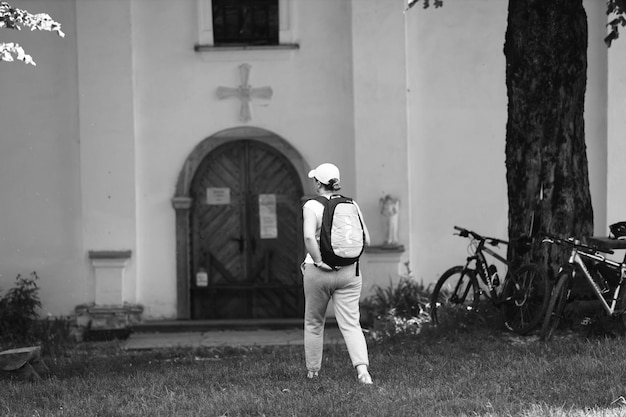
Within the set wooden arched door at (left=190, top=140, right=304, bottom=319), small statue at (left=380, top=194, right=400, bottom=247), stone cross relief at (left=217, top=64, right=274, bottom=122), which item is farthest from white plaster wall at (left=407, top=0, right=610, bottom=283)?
stone cross relief at (left=217, top=64, right=274, bottom=122)

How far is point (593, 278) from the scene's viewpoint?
10.1 m

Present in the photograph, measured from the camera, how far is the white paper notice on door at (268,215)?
568 inches

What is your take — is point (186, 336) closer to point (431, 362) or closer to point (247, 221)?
point (247, 221)

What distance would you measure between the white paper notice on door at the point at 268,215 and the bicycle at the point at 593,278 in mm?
5044

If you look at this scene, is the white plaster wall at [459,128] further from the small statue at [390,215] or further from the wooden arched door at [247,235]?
the wooden arched door at [247,235]

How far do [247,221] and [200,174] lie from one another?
2.92 ft

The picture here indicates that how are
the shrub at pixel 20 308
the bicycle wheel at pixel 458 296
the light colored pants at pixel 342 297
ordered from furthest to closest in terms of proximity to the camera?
the shrub at pixel 20 308, the bicycle wheel at pixel 458 296, the light colored pants at pixel 342 297

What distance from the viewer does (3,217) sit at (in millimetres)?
14227

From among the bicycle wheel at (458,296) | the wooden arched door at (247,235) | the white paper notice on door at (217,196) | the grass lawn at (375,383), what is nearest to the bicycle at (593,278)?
the grass lawn at (375,383)

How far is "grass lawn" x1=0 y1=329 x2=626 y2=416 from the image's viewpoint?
738 centimetres

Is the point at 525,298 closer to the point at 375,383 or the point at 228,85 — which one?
the point at 375,383

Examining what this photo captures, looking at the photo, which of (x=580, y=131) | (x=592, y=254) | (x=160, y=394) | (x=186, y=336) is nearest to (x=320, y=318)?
(x=160, y=394)

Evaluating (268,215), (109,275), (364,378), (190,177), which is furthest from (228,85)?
(364,378)

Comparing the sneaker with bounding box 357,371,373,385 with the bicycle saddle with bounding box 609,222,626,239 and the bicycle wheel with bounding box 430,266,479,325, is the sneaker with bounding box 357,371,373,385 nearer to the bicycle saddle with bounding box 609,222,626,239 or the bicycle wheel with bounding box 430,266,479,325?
the bicycle wheel with bounding box 430,266,479,325
